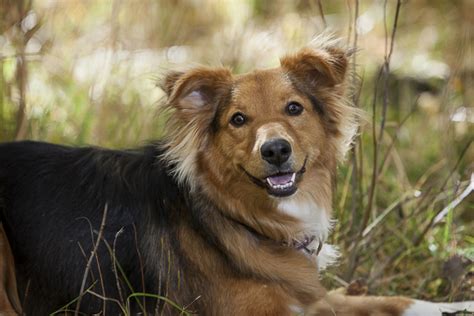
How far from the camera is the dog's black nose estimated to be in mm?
4504

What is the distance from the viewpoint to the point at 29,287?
496 centimetres

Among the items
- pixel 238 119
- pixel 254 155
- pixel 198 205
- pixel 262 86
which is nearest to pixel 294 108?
pixel 262 86

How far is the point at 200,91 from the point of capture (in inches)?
197

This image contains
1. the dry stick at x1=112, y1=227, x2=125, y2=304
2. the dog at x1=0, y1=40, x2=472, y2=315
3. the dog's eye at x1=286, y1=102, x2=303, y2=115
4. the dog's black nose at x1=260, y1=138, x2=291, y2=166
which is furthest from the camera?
the dog's eye at x1=286, y1=102, x2=303, y2=115

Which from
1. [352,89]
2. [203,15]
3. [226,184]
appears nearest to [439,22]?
[203,15]

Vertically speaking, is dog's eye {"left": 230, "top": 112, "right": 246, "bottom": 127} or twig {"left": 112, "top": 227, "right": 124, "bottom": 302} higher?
dog's eye {"left": 230, "top": 112, "right": 246, "bottom": 127}

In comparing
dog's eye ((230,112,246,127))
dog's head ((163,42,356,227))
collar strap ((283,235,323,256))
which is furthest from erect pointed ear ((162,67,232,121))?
collar strap ((283,235,323,256))

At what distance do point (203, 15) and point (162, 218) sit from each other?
6162 mm

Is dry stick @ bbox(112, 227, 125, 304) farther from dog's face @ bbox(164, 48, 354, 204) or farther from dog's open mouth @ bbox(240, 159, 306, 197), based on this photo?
dog's open mouth @ bbox(240, 159, 306, 197)

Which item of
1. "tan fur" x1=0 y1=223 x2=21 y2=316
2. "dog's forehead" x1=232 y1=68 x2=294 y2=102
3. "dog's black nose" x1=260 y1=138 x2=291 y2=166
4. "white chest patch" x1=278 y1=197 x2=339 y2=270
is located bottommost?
"tan fur" x1=0 y1=223 x2=21 y2=316

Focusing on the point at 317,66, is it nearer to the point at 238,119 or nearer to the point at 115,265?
the point at 238,119

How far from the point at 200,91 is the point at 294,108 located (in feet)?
1.87

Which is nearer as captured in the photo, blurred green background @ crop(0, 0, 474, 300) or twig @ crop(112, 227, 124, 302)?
twig @ crop(112, 227, 124, 302)

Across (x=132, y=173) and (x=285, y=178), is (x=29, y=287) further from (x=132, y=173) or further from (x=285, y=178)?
(x=285, y=178)
